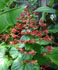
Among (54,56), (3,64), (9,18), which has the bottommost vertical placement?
(3,64)

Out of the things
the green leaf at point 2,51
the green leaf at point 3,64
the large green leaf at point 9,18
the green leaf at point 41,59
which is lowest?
the green leaf at point 3,64

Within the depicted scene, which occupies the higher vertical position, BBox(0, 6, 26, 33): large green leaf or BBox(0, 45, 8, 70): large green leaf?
BBox(0, 6, 26, 33): large green leaf

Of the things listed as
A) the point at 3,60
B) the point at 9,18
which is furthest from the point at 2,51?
the point at 9,18

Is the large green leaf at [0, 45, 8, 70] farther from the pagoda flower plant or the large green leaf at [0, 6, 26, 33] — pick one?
the large green leaf at [0, 6, 26, 33]

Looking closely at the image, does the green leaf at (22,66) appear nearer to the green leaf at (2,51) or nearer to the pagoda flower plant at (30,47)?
the pagoda flower plant at (30,47)

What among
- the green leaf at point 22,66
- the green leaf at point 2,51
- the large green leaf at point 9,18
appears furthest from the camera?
the green leaf at point 2,51

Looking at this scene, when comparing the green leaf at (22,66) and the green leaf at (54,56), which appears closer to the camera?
the green leaf at (54,56)

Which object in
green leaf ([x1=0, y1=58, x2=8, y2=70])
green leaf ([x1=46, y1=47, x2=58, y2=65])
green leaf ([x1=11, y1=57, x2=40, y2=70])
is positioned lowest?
green leaf ([x1=0, y1=58, x2=8, y2=70])

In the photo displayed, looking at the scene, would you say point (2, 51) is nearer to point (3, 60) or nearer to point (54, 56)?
point (3, 60)

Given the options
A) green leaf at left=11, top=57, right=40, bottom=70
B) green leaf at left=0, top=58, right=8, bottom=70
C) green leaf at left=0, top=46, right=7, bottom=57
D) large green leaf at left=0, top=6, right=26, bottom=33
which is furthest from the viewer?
green leaf at left=0, top=46, right=7, bottom=57

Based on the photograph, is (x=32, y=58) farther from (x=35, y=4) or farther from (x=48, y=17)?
(x=35, y=4)

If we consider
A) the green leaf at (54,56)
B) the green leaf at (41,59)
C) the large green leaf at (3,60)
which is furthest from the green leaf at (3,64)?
the green leaf at (54,56)

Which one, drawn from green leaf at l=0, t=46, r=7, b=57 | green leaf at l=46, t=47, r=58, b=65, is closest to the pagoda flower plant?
green leaf at l=46, t=47, r=58, b=65

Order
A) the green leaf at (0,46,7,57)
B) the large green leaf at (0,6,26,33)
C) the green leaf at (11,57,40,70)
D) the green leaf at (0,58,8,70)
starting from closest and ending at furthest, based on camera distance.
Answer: the large green leaf at (0,6,26,33) < the green leaf at (11,57,40,70) < the green leaf at (0,58,8,70) < the green leaf at (0,46,7,57)
